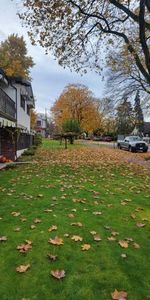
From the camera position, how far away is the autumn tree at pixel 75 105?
69.4 m

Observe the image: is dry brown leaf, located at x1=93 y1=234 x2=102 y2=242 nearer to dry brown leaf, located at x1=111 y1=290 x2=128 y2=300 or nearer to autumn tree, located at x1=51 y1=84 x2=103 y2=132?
dry brown leaf, located at x1=111 y1=290 x2=128 y2=300

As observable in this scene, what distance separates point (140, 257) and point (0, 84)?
1964 cm

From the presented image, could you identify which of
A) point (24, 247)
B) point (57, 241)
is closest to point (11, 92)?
point (57, 241)

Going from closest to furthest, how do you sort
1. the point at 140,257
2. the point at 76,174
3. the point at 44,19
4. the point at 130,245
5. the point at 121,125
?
the point at 140,257
the point at 130,245
the point at 76,174
the point at 44,19
the point at 121,125

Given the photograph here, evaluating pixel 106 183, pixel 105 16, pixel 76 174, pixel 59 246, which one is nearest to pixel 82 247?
pixel 59 246

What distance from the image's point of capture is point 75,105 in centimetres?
7050

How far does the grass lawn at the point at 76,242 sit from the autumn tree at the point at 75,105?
59194mm

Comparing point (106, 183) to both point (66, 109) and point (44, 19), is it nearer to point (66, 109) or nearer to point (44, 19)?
point (44, 19)

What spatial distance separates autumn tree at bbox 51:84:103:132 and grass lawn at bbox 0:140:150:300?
194ft

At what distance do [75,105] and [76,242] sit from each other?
65883mm

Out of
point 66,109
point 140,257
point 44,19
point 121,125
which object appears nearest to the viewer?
point 140,257

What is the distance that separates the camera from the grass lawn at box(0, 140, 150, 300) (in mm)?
4043

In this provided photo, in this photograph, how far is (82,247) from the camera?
528cm

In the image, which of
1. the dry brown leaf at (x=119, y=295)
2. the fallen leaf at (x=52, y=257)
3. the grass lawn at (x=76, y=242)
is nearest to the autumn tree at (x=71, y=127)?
the grass lawn at (x=76, y=242)
